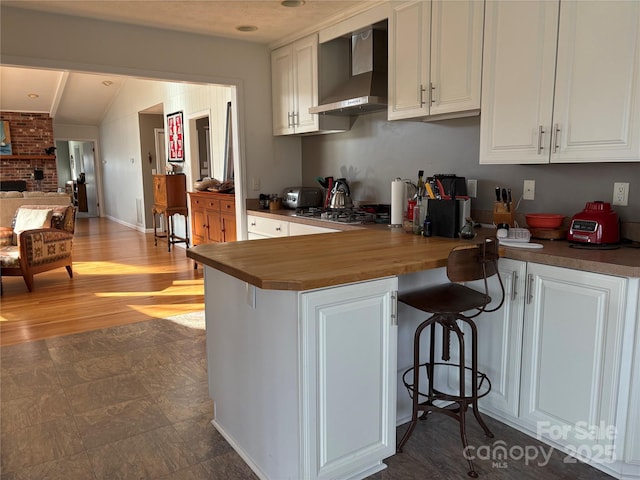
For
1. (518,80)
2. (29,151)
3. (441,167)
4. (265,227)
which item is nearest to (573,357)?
(518,80)

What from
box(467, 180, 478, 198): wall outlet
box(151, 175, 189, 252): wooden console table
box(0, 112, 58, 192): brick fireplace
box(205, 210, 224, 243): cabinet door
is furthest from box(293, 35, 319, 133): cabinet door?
box(0, 112, 58, 192): brick fireplace

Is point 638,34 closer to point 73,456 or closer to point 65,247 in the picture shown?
point 73,456

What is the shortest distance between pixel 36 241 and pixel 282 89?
302 cm

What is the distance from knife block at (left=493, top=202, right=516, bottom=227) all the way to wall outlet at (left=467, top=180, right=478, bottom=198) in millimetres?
325

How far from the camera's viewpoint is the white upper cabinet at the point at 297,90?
13.1 feet

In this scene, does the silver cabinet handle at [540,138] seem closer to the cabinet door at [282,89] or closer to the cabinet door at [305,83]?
the cabinet door at [305,83]

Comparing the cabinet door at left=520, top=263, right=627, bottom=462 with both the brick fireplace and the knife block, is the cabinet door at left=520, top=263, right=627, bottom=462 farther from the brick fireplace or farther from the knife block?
the brick fireplace

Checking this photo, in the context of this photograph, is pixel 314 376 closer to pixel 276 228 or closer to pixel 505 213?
pixel 505 213

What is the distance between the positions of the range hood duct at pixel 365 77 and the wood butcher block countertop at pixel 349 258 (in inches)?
54.9

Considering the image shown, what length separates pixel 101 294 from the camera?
4809 millimetres

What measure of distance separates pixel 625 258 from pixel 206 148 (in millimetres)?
6268

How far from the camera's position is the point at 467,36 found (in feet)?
8.63

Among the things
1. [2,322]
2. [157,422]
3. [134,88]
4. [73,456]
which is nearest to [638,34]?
[157,422]

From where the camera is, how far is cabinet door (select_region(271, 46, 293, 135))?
427 centimetres
